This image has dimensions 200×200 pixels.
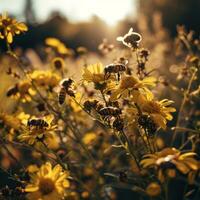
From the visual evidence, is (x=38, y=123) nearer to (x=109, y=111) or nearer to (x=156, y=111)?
(x=109, y=111)

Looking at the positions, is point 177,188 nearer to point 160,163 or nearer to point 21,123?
point 21,123

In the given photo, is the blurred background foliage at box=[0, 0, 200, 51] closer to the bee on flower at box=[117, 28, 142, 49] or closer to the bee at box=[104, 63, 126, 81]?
the bee on flower at box=[117, 28, 142, 49]

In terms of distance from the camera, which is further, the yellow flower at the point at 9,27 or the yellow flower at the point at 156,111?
the yellow flower at the point at 9,27

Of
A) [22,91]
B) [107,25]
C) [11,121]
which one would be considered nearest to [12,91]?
[22,91]

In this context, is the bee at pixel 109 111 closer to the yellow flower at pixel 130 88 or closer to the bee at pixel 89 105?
the yellow flower at pixel 130 88

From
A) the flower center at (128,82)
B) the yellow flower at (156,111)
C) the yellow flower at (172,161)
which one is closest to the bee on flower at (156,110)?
the yellow flower at (156,111)

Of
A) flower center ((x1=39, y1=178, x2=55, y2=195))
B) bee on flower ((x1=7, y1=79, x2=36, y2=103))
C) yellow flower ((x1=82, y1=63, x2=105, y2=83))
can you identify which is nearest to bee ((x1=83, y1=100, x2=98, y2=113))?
yellow flower ((x1=82, y1=63, x2=105, y2=83))

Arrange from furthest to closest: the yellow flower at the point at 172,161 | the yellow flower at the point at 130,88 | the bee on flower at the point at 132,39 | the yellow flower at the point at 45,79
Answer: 1. the yellow flower at the point at 45,79
2. the bee on flower at the point at 132,39
3. the yellow flower at the point at 130,88
4. the yellow flower at the point at 172,161

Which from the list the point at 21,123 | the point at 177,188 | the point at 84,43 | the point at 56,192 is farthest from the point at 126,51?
the point at 84,43
